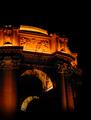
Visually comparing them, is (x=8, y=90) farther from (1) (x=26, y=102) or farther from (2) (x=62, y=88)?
(1) (x=26, y=102)

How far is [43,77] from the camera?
3244 centimetres

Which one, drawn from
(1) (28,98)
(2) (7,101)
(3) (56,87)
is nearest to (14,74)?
(2) (7,101)

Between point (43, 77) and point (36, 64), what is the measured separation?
241 cm

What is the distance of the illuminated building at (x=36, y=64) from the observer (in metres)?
28.1

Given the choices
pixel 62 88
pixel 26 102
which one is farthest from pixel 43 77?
pixel 26 102

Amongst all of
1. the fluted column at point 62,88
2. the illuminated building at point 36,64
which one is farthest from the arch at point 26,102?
the fluted column at point 62,88

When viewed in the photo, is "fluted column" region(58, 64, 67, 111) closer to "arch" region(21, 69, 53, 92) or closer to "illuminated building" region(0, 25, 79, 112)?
"illuminated building" region(0, 25, 79, 112)

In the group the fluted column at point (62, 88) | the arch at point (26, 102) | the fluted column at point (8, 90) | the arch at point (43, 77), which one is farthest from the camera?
the arch at point (26, 102)

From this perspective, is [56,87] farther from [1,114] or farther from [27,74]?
[1,114]

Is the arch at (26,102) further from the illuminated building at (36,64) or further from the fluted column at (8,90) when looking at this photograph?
the fluted column at (8,90)

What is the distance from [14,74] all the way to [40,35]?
17.3 ft

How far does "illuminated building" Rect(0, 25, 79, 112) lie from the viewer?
2806 centimetres

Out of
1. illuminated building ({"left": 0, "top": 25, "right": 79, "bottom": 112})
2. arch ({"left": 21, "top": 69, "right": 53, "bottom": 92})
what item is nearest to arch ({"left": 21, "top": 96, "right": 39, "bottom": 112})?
illuminated building ({"left": 0, "top": 25, "right": 79, "bottom": 112})

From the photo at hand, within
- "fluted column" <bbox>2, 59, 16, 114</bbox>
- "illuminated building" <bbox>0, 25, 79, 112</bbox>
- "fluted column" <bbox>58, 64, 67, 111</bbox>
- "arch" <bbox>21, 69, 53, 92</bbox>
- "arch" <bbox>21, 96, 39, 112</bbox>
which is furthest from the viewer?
"arch" <bbox>21, 96, 39, 112</bbox>
